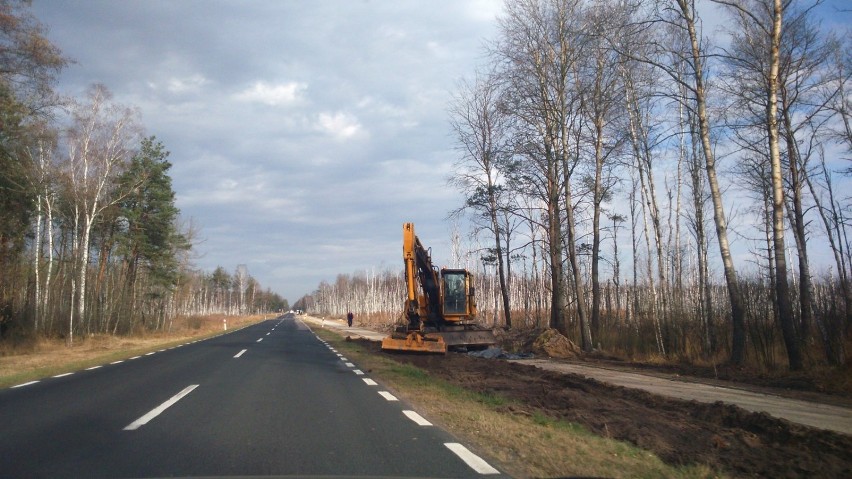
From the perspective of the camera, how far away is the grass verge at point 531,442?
19.8ft

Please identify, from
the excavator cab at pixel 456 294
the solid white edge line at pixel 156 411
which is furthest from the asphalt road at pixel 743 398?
the solid white edge line at pixel 156 411

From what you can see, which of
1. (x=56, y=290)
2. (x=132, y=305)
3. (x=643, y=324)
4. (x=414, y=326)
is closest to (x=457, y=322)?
(x=414, y=326)

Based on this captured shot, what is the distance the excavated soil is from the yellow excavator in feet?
31.3

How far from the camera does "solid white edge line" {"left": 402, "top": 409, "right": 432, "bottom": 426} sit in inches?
342

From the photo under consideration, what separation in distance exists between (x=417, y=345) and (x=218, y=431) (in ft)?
47.8

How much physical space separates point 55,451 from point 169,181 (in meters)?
45.2

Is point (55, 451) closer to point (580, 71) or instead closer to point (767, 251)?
point (580, 71)

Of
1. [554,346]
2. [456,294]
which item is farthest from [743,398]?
[456,294]

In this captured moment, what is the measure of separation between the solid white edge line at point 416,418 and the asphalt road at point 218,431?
17mm

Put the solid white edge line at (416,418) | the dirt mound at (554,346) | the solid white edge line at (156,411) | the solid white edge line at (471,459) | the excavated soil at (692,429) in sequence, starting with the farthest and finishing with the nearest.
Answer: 1. the dirt mound at (554,346)
2. the solid white edge line at (416,418)
3. the solid white edge line at (156,411)
4. the excavated soil at (692,429)
5. the solid white edge line at (471,459)

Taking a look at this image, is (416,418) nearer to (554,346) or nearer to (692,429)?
(692,429)

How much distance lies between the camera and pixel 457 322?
79.9 ft

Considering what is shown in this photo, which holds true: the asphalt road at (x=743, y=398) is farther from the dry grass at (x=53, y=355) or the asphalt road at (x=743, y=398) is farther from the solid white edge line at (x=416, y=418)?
the dry grass at (x=53, y=355)

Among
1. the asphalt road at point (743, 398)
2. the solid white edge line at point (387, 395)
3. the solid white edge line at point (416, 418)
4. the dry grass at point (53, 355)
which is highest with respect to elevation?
the solid white edge line at point (416, 418)
